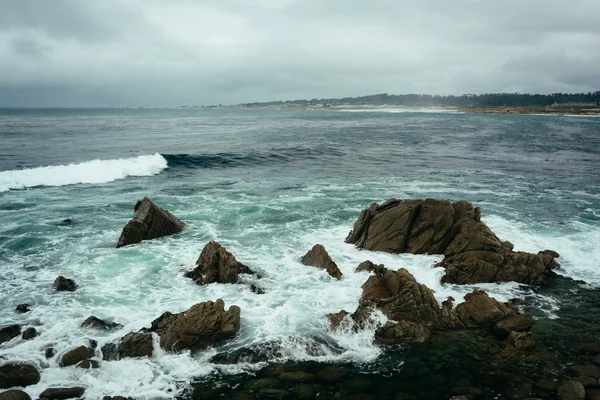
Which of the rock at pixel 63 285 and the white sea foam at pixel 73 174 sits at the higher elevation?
the white sea foam at pixel 73 174

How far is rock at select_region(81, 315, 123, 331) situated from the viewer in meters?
12.6

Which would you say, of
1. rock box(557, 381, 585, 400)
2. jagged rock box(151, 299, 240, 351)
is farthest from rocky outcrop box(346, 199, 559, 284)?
jagged rock box(151, 299, 240, 351)

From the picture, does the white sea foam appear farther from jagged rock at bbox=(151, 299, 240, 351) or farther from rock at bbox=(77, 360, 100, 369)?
jagged rock at bbox=(151, 299, 240, 351)

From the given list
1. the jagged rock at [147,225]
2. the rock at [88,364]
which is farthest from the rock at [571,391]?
the jagged rock at [147,225]

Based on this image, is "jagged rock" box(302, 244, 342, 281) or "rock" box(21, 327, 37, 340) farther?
"jagged rock" box(302, 244, 342, 281)

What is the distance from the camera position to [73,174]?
121 feet

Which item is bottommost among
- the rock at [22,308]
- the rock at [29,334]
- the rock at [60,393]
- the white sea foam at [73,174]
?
the rock at [60,393]

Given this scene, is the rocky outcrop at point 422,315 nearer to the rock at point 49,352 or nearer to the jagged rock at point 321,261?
the jagged rock at point 321,261

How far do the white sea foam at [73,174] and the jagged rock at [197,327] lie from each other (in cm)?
2830

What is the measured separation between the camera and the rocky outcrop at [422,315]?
40.9 ft

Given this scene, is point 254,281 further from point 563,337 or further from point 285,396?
point 563,337

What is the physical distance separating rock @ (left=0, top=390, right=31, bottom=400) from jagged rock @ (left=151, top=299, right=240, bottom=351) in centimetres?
343

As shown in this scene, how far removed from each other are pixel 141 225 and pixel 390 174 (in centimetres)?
2568

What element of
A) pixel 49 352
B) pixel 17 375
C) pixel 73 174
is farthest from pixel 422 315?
pixel 73 174
